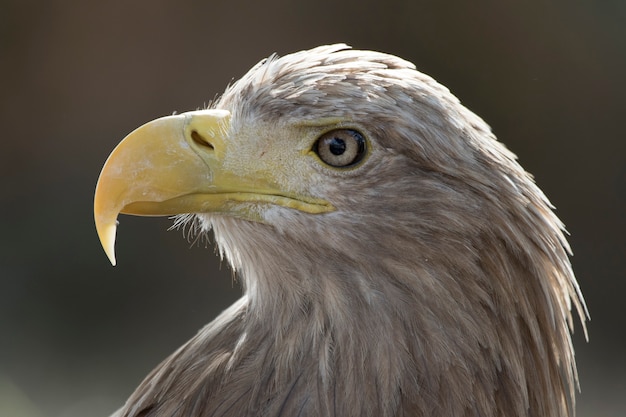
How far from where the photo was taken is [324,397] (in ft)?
6.20

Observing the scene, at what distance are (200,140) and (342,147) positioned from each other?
330 mm

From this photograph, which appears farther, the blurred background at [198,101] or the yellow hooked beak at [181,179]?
the blurred background at [198,101]

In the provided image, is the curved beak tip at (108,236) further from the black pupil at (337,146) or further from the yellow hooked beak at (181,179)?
the black pupil at (337,146)

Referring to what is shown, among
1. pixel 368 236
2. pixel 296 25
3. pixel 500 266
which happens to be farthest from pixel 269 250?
pixel 296 25

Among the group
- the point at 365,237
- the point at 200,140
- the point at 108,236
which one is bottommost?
the point at 365,237

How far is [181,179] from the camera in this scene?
1885 millimetres

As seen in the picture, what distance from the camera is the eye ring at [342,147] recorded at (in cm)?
189

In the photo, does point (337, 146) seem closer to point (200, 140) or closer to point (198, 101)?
point (200, 140)

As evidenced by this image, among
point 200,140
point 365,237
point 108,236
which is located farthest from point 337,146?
point 108,236

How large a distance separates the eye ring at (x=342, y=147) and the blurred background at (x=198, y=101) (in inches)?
160

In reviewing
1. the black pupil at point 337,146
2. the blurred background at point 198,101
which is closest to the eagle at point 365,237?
the black pupil at point 337,146

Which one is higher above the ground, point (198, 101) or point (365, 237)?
point (365, 237)

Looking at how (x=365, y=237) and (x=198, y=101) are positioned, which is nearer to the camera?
(x=365, y=237)

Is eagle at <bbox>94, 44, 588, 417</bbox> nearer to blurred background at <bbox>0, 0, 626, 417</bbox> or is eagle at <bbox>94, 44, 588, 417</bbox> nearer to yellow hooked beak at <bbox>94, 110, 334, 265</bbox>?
yellow hooked beak at <bbox>94, 110, 334, 265</bbox>
